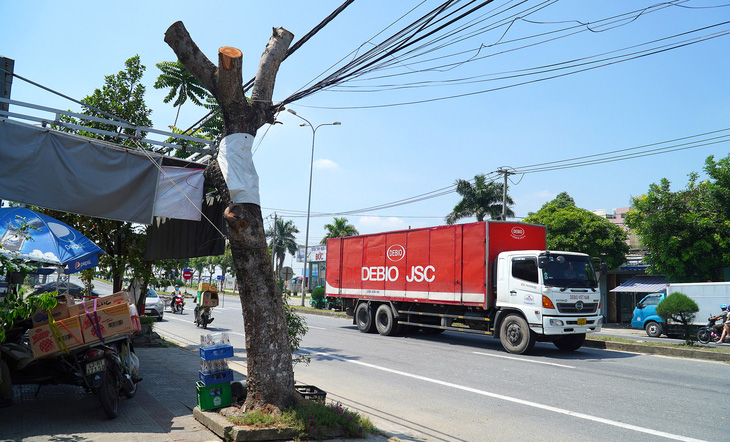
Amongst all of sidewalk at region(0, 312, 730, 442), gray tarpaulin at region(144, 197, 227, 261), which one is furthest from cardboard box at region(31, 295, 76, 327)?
gray tarpaulin at region(144, 197, 227, 261)

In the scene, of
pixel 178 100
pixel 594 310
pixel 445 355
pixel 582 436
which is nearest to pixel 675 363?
pixel 594 310

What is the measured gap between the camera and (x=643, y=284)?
93.0ft

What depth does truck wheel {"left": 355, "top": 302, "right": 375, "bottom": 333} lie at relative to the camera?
18.1 m

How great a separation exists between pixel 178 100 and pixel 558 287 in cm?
1500

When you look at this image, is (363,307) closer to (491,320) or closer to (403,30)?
(491,320)

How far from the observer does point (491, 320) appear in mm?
13938

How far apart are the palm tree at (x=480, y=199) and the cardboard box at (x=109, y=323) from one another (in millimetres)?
33919

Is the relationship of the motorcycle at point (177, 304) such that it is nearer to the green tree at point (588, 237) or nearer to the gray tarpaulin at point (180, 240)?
the gray tarpaulin at point (180, 240)

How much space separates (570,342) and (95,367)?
1203 centimetres

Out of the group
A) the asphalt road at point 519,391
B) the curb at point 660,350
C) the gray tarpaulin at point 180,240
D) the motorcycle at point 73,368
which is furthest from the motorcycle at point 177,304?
the motorcycle at point 73,368

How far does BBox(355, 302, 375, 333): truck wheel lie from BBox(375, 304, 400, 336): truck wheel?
0.93 ft

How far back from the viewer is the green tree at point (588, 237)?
2970 cm

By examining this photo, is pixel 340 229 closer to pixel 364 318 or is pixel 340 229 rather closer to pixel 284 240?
pixel 284 240

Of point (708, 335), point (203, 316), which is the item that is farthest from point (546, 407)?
point (203, 316)
